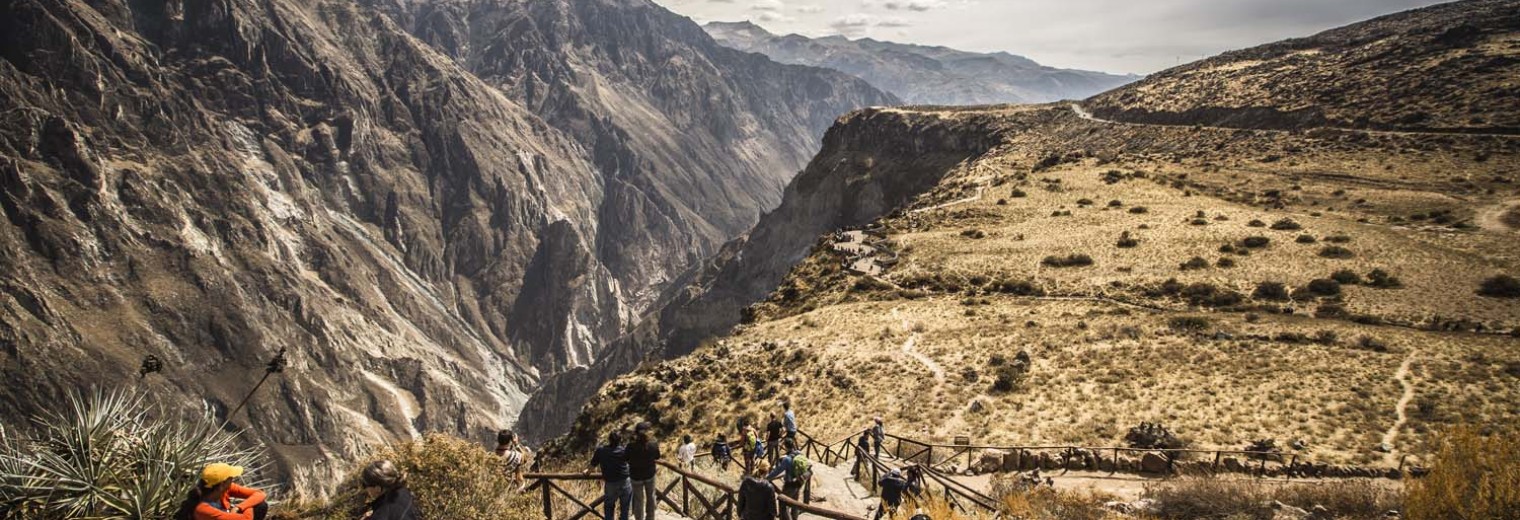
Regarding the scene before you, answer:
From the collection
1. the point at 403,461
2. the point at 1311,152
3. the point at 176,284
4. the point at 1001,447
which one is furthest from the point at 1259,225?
the point at 176,284

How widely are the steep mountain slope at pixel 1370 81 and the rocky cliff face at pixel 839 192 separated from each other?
23.1 m

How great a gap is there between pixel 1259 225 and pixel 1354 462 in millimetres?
32244

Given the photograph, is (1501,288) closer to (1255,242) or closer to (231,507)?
(1255,242)

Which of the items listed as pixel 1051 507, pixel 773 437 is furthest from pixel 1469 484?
pixel 773 437

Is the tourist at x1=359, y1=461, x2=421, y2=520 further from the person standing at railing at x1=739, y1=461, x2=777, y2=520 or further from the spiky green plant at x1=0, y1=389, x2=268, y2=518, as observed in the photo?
the person standing at railing at x1=739, y1=461, x2=777, y2=520

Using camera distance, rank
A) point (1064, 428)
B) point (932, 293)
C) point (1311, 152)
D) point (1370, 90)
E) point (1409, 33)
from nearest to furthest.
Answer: point (1064, 428) < point (932, 293) < point (1311, 152) < point (1370, 90) < point (1409, 33)

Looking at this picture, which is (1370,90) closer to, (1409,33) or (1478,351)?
(1409,33)

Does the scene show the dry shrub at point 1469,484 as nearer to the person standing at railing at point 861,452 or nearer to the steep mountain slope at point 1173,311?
the steep mountain slope at point 1173,311

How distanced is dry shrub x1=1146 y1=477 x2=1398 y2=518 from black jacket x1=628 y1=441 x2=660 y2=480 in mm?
10544

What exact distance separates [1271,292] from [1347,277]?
391cm

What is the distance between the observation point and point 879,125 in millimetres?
137125

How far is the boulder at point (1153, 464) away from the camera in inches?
839

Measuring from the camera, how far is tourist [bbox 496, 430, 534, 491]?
1366cm

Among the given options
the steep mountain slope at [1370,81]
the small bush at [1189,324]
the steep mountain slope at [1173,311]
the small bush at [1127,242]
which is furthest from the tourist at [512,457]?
the steep mountain slope at [1370,81]
